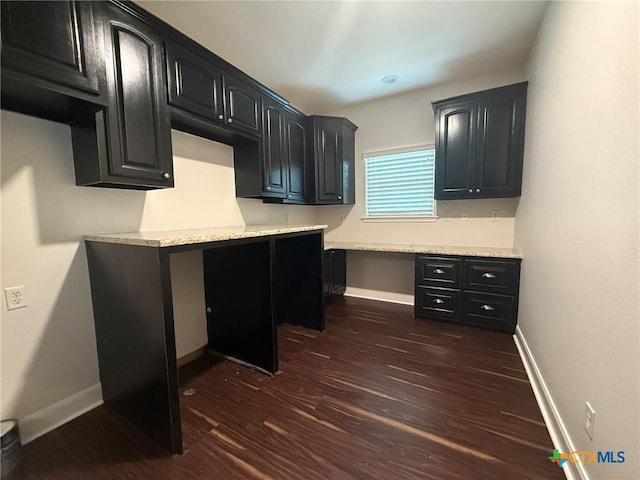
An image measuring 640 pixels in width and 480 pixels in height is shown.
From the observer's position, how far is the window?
3297mm

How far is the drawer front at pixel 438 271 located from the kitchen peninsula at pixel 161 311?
1374 millimetres

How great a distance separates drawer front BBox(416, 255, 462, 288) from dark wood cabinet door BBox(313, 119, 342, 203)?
4.56 ft

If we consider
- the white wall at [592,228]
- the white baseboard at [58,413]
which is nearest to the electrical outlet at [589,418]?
the white wall at [592,228]

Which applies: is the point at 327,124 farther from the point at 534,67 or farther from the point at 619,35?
the point at 619,35

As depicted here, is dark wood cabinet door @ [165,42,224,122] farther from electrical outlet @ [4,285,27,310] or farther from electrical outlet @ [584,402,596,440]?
electrical outlet @ [584,402,596,440]

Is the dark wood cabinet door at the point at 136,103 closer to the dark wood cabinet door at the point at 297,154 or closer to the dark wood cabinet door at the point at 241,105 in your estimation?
the dark wood cabinet door at the point at 241,105

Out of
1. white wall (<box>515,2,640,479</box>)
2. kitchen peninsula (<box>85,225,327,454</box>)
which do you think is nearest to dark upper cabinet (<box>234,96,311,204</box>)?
kitchen peninsula (<box>85,225,327,454</box>)

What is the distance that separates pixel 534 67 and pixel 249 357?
350 cm

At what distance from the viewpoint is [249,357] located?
2090 mm

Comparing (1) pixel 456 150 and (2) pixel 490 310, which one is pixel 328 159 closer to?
(1) pixel 456 150

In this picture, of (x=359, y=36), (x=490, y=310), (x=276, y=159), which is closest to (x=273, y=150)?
(x=276, y=159)

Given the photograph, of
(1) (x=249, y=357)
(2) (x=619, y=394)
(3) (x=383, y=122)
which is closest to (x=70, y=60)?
(1) (x=249, y=357)

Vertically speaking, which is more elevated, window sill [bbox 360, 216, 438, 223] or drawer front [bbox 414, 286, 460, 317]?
window sill [bbox 360, 216, 438, 223]

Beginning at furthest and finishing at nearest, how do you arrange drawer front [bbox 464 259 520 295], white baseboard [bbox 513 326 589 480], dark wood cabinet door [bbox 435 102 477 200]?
dark wood cabinet door [bbox 435 102 477 200] < drawer front [bbox 464 259 520 295] < white baseboard [bbox 513 326 589 480]
